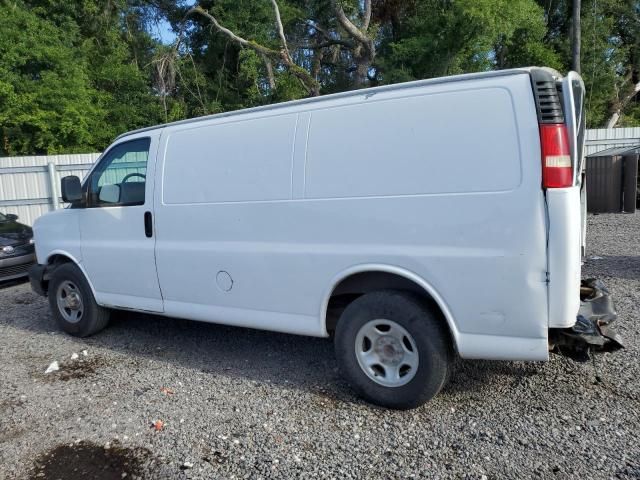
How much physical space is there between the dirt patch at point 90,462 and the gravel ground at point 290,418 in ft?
0.04

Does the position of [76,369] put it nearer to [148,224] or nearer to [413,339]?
[148,224]

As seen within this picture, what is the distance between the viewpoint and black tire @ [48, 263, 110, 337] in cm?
563

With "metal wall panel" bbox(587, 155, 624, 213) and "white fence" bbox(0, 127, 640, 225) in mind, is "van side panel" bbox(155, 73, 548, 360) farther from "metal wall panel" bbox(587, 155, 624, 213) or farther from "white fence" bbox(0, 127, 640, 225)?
"metal wall panel" bbox(587, 155, 624, 213)

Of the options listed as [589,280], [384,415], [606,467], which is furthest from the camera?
[589,280]

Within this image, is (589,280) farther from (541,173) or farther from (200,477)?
(200,477)

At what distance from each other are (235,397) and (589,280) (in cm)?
294

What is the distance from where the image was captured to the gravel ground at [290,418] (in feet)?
10.4

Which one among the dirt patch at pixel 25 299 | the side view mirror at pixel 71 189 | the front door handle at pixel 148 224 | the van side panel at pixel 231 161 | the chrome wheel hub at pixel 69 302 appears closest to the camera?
the van side panel at pixel 231 161

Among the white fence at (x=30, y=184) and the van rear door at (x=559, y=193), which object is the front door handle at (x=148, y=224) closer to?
the van rear door at (x=559, y=193)

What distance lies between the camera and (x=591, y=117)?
27578 mm

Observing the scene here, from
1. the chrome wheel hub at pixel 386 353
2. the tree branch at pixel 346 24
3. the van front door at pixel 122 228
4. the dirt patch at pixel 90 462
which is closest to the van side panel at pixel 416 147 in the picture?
the chrome wheel hub at pixel 386 353

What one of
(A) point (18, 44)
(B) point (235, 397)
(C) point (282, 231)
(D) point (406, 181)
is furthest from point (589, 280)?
(A) point (18, 44)

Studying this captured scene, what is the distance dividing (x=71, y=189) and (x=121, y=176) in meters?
0.56

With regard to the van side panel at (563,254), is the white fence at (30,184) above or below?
above
